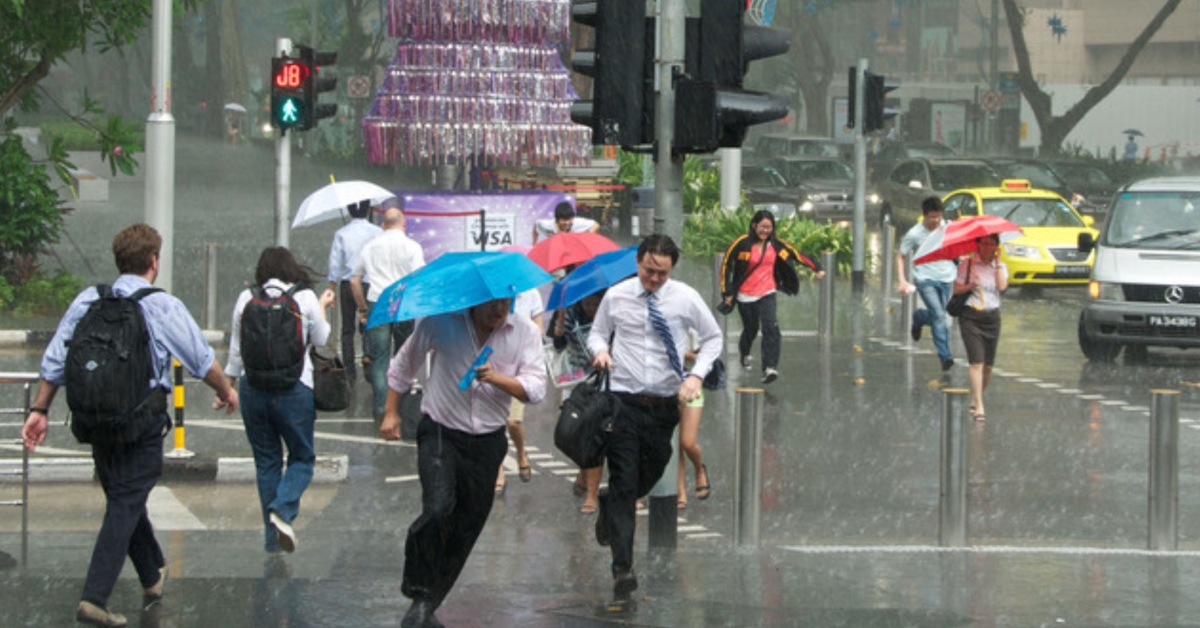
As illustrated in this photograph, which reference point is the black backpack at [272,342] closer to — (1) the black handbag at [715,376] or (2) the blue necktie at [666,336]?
(2) the blue necktie at [666,336]

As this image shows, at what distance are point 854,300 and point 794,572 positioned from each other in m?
15.9

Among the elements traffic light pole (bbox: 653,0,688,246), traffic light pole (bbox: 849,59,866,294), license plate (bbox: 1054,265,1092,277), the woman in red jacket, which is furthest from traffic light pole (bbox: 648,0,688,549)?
license plate (bbox: 1054,265,1092,277)

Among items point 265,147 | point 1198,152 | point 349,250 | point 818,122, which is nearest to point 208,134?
point 265,147

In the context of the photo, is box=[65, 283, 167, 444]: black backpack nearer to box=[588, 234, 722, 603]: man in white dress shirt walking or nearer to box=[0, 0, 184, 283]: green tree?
box=[588, 234, 722, 603]: man in white dress shirt walking

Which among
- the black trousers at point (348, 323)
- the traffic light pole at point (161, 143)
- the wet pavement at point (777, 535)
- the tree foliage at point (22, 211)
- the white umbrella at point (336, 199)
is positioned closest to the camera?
the wet pavement at point (777, 535)

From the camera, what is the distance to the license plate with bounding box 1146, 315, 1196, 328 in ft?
60.4

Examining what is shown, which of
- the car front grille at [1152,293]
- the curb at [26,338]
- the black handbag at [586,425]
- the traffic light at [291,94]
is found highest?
the traffic light at [291,94]

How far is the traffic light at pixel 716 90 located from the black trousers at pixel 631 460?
1.61 m

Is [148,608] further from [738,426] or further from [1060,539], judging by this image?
[1060,539]

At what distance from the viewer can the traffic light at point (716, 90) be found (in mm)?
9938

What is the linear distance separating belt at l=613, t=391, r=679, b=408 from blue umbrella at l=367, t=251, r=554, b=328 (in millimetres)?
1154

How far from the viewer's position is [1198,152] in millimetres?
56938

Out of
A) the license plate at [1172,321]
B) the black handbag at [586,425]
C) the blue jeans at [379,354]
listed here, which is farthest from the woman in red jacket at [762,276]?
the black handbag at [586,425]

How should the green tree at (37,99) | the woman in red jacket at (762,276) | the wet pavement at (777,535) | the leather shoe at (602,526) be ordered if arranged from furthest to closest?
the green tree at (37,99) < the woman in red jacket at (762,276) < the leather shoe at (602,526) < the wet pavement at (777,535)
